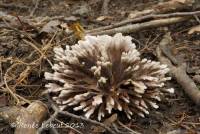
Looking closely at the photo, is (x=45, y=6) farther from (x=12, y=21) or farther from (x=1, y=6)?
(x=12, y=21)

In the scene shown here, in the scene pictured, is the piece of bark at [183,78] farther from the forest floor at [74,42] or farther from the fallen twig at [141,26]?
the fallen twig at [141,26]

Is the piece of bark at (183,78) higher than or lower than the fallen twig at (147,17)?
lower

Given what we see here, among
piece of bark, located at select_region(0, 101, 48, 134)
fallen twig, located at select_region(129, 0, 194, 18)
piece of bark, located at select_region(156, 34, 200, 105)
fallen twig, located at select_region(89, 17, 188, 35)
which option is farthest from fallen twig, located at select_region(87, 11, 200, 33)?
piece of bark, located at select_region(0, 101, 48, 134)

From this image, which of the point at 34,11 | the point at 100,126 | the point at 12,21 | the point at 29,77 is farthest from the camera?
the point at 34,11

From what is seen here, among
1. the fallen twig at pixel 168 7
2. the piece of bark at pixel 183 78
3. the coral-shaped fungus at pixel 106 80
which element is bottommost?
the piece of bark at pixel 183 78

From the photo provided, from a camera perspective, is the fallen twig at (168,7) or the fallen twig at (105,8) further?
the fallen twig at (105,8)

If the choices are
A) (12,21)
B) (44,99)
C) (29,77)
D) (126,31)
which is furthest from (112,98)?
(12,21)

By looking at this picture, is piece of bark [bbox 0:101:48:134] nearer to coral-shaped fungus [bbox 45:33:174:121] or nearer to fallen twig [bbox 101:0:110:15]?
coral-shaped fungus [bbox 45:33:174:121]

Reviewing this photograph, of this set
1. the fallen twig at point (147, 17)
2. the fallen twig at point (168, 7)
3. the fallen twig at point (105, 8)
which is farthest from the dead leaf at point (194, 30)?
the fallen twig at point (105, 8)
